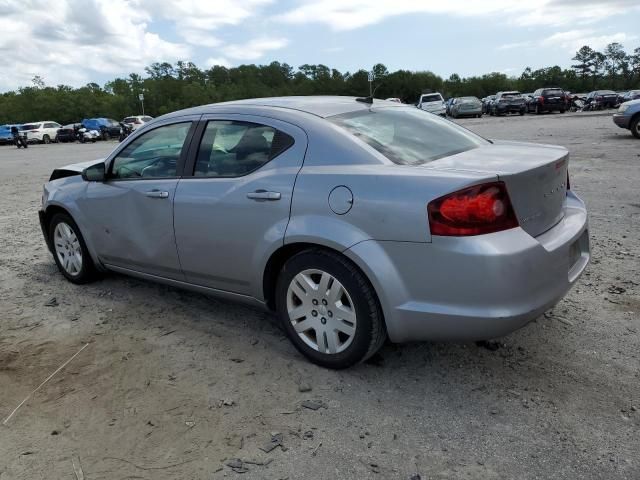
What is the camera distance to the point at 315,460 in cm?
253

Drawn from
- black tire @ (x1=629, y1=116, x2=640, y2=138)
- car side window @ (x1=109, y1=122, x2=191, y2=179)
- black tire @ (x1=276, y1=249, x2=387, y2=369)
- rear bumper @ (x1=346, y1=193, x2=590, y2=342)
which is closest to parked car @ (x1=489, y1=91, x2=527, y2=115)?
black tire @ (x1=629, y1=116, x2=640, y2=138)

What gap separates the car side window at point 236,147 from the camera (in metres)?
3.48

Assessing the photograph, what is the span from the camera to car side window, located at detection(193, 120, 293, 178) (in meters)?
3.48

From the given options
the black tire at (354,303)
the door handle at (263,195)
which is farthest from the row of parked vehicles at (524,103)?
the black tire at (354,303)

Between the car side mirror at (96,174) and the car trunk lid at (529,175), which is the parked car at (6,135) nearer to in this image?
the car side mirror at (96,174)

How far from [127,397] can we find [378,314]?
1505mm

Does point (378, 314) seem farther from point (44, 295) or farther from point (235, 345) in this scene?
point (44, 295)

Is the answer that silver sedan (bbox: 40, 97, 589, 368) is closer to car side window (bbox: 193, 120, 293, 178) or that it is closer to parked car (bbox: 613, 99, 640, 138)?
car side window (bbox: 193, 120, 293, 178)

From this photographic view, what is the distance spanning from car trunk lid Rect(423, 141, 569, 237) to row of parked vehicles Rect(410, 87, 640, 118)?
109 feet

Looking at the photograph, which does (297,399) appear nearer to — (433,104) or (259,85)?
(433,104)

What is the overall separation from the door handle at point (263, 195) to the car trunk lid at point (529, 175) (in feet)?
2.94

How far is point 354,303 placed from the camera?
305cm

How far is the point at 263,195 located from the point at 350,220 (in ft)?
2.14

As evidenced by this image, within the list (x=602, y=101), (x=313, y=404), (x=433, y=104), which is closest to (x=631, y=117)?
(x=313, y=404)
